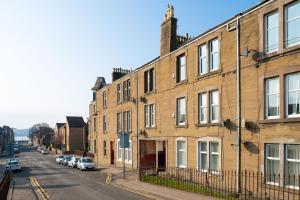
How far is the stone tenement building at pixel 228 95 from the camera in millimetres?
17797

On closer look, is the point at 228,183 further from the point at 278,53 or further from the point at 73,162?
the point at 73,162

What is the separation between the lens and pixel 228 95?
2227 cm

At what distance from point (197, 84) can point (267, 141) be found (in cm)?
790

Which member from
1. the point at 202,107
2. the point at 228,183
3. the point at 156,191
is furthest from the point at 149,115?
the point at 228,183

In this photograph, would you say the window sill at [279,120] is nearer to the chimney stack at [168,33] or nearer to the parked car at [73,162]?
the chimney stack at [168,33]

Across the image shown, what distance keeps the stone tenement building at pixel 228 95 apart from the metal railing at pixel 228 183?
0.40m

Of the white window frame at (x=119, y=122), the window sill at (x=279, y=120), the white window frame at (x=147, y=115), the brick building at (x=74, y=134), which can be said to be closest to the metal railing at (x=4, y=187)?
the window sill at (x=279, y=120)

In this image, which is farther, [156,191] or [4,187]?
[156,191]

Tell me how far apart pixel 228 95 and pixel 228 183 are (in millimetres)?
4914

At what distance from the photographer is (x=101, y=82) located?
6100 cm

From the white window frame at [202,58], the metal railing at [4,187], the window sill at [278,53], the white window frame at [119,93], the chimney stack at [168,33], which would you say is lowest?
the metal railing at [4,187]

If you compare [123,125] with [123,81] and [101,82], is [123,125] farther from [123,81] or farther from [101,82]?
[101,82]

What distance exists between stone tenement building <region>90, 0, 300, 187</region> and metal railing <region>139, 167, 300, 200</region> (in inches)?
15.9

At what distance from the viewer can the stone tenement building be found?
1780cm
